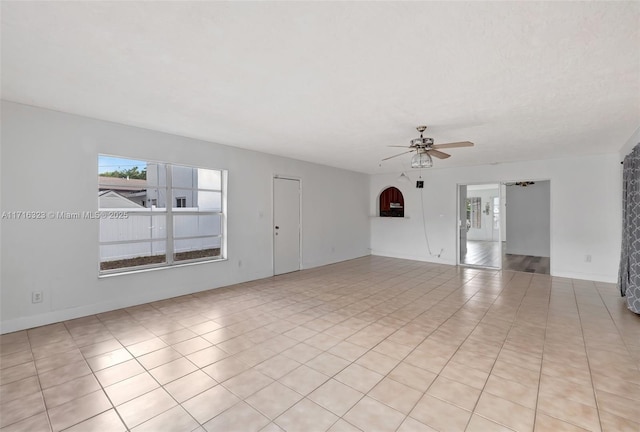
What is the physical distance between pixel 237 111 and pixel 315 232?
13.6 ft

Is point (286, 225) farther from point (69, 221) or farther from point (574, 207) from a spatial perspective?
point (574, 207)

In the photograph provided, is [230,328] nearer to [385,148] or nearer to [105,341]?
[105,341]

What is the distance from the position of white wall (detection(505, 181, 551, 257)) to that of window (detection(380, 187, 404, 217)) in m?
3.61

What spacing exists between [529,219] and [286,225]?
299 inches

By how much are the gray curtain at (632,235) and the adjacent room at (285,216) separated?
0.06m

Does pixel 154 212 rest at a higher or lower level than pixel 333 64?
lower

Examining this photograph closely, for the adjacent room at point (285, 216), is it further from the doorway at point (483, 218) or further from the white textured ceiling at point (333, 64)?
the doorway at point (483, 218)

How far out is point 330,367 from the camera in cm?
251

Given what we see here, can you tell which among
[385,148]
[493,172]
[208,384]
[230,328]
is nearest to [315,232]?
[385,148]

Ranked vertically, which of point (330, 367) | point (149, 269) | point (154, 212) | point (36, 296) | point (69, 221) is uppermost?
point (154, 212)

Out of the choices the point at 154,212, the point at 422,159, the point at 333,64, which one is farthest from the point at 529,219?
the point at 154,212

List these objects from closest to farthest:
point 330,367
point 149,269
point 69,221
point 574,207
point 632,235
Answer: point 330,367 < point 69,221 < point 632,235 < point 149,269 < point 574,207

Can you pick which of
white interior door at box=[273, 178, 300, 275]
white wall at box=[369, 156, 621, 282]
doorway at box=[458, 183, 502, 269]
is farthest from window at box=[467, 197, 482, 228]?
white interior door at box=[273, 178, 300, 275]

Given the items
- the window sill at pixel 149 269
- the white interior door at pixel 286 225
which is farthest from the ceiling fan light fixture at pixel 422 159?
the window sill at pixel 149 269
